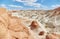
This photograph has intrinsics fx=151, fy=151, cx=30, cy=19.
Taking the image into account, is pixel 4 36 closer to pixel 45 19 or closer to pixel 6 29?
pixel 6 29

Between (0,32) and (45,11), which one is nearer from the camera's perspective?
(0,32)

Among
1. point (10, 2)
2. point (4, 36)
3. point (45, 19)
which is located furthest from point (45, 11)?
point (4, 36)

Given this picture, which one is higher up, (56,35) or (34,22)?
(34,22)

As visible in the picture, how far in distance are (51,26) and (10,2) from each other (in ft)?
1.65

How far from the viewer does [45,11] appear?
1630 mm

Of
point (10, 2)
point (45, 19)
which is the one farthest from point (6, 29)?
point (45, 19)

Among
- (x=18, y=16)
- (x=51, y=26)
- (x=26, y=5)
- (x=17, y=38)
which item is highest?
(x=26, y=5)

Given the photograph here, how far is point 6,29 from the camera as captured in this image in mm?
1560

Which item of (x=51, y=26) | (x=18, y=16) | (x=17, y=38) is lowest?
(x=17, y=38)

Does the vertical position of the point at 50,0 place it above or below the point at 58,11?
above

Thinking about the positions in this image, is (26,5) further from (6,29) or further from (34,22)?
(6,29)

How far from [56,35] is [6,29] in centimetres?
52

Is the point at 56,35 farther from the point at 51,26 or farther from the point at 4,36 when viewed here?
the point at 4,36

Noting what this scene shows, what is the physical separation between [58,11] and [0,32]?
645 millimetres
